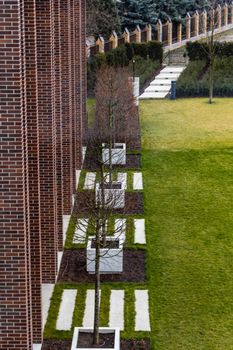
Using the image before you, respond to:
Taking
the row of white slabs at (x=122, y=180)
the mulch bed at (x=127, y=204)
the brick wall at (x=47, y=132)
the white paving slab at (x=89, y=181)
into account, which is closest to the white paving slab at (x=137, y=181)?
the row of white slabs at (x=122, y=180)

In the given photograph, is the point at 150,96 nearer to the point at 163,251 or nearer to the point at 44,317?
the point at 163,251

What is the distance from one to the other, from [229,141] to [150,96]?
11149 mm

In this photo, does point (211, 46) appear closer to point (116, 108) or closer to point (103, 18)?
point (103, 18)

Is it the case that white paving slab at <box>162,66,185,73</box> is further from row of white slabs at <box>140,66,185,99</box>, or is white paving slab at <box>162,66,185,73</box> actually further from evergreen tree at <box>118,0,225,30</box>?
evergreen tree at <box>118,0,225,30</box>

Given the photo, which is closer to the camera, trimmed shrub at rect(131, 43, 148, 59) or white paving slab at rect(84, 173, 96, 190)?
white paving slab at rect(84, 173, 96, 190)

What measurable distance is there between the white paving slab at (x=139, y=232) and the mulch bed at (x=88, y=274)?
0.67 m

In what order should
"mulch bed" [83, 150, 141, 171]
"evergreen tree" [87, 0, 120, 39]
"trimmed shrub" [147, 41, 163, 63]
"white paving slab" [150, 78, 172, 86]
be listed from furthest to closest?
1. "evergreen tree" [87, 0, 120, 39]
2. "trimmed shrub" [147, 41, 163, 63]
3. "white paving slab" [150, 78, 172, 86]
4. "mulch bed" [83, 150, 141, 171]

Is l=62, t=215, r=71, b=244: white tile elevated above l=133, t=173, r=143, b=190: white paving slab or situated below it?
below

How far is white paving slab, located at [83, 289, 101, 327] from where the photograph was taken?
14670 millimetres

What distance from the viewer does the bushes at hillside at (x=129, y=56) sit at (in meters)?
43.2

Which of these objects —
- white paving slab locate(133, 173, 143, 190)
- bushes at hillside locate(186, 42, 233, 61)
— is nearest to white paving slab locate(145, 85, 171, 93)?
bushes at hillside locate(186, 42, 233, 61)

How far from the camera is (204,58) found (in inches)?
1890

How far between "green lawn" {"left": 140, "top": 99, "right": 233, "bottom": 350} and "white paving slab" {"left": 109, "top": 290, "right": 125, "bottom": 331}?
63cm

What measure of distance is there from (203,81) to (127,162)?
15564 millimetres
